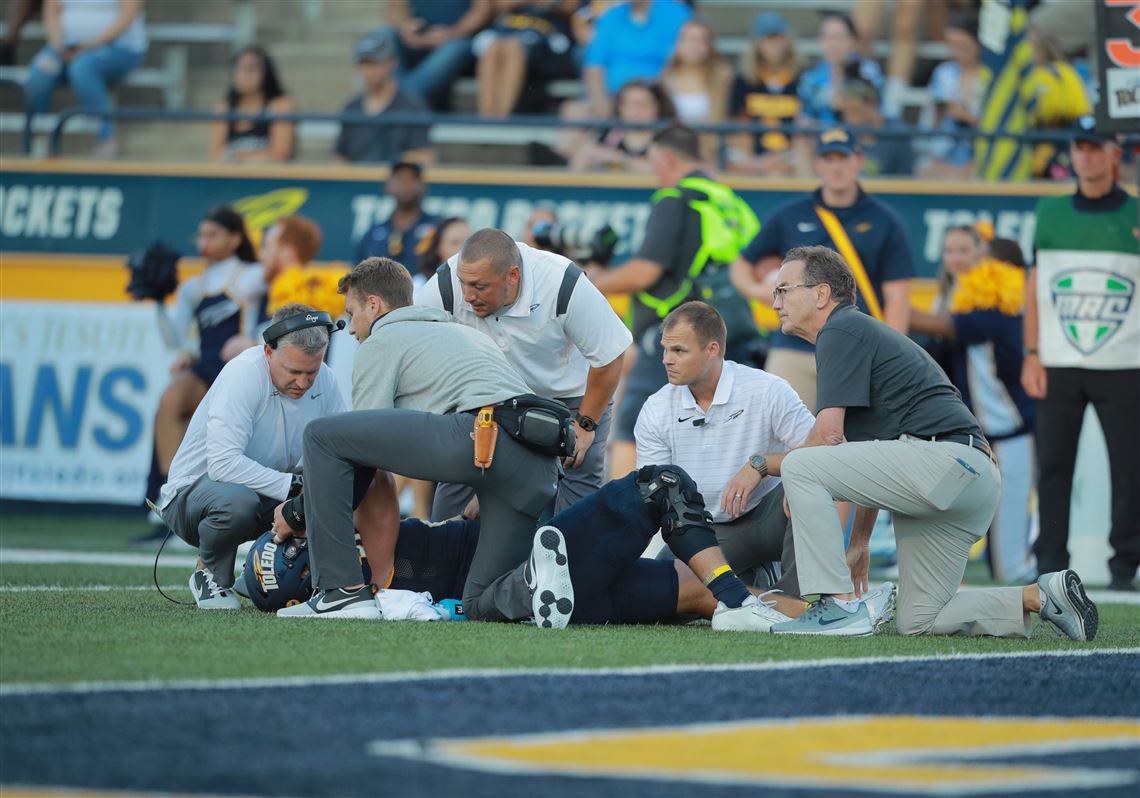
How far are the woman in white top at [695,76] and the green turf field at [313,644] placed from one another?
770cm

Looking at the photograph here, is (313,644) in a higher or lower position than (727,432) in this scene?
lower

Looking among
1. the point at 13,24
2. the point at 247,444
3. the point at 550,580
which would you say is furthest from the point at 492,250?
the point at 13,24

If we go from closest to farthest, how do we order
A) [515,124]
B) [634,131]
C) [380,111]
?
[634,131] < [515,124] < [380,111]

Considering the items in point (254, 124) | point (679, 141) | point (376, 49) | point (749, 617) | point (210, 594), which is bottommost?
point (210, 594)

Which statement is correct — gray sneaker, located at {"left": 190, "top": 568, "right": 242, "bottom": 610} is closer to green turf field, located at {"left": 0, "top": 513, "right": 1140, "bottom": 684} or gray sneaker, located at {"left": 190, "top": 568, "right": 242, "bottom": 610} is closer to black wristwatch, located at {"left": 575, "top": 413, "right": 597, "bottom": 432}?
green turf field, located at {"left": 0, "top": 513, "right": 1140, "bottom": 684}

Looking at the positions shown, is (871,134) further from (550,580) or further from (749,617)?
(550,580)

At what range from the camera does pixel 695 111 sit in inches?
573

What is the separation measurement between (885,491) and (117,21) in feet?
37.3

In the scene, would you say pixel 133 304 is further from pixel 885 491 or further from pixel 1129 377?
pixel 885 491

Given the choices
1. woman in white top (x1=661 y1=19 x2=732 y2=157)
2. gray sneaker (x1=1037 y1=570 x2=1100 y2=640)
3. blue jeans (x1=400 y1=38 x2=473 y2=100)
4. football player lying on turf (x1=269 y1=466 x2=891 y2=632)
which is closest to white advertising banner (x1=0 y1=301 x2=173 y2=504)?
blue jeans (x1=400 y1=38 x2=473 y2=100)

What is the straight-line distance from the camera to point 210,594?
7.26 meters

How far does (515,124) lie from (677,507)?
762 cm

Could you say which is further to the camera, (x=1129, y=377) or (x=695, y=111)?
(x=695, y=111)

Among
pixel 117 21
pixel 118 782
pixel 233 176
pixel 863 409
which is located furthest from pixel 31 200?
pixel 118 782
